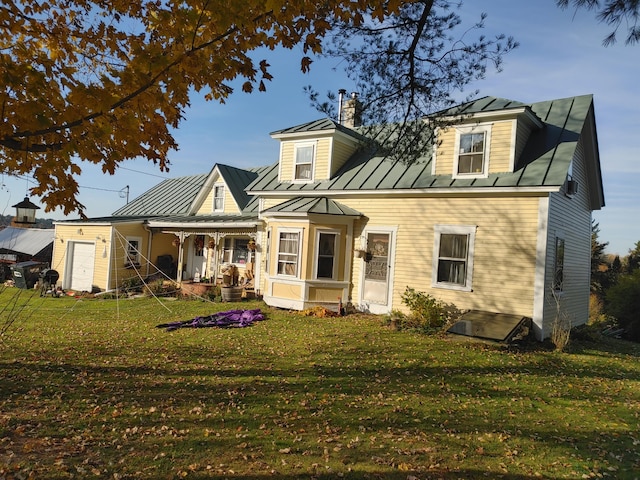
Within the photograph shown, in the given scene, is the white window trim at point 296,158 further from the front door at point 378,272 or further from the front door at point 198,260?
the front door at point 198,260

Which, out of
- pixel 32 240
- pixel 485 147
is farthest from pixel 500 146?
pixel 32 240

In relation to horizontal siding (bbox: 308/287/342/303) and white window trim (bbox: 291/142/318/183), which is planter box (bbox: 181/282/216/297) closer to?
horizontal siding (bbox: 308/287/342/303)

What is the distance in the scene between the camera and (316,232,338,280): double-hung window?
14570mm

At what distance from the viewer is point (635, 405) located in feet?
22.4

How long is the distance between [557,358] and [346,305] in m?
6.63

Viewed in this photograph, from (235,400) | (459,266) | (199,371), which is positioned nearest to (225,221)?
(459,266)

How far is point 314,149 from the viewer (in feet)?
52.8

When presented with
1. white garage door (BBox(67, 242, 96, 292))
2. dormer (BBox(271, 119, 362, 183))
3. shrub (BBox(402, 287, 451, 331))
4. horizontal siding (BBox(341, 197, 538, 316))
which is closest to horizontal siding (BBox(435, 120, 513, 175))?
horizontal siding (BBox(341, 197, 538, 316))

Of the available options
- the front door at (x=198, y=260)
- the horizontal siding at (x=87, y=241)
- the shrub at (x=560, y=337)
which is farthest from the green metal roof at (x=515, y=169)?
the horizontal siding at (x=87, y=241)

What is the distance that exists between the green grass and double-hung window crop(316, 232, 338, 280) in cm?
423

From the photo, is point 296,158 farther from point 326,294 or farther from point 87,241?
→ point 87,241

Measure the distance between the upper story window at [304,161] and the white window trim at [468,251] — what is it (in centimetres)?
547

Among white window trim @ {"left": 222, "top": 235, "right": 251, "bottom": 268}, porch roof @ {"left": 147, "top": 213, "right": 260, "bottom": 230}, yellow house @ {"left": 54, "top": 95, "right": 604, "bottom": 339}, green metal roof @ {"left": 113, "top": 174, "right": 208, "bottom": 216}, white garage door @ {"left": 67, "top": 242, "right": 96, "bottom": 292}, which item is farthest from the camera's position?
green metal roof @ {"left": 113, "top": 174, "right": 208, "bottom": 216}

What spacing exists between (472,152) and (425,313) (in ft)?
16.4
